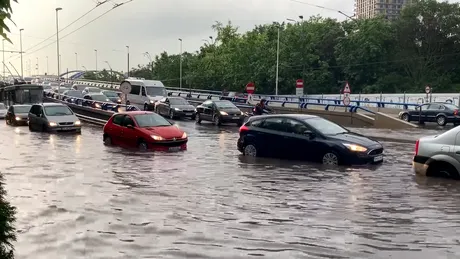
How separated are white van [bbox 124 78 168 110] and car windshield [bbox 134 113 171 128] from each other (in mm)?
20759

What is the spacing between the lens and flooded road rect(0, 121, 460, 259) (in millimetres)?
6938

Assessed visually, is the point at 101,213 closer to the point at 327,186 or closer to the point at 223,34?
the point at 327,186

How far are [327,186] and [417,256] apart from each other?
5141mm

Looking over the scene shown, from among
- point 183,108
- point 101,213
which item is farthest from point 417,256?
point 183,108

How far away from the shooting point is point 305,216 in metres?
8.79

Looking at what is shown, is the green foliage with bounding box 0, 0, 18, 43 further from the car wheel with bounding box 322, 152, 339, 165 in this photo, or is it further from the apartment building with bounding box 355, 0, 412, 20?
the apartment building with bounding box 355, 0, 412, 20

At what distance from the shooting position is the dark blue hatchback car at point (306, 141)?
47.4ft

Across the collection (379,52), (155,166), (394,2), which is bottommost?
(155,166)

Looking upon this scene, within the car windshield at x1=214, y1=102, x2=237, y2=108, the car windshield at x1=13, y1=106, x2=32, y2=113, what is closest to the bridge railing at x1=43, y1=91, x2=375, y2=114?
the car windshield at x1=13, y1=106, x2=32, y2=113

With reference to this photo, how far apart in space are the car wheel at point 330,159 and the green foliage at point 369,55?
50.7 meters

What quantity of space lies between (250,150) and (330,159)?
309 centimetres

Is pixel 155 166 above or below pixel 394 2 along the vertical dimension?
below

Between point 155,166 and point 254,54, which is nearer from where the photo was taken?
point 155,166

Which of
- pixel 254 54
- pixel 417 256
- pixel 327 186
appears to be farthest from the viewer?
pixel 254 54
